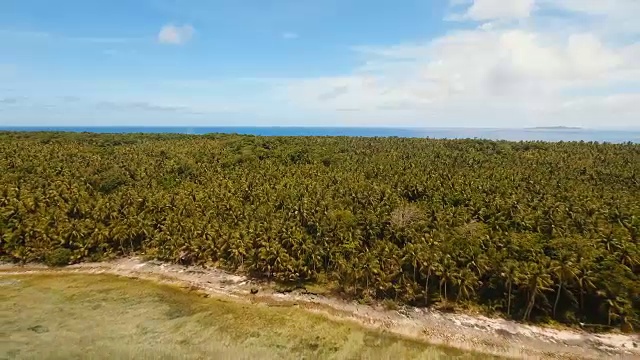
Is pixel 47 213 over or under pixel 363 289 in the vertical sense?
over

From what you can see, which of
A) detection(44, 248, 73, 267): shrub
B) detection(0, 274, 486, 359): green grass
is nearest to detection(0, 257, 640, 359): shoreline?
detection(44, 248, 73, 267): shrub

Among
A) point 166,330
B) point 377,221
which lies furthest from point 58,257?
point 377,221

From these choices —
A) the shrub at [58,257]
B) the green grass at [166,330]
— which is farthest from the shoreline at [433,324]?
the green grass at [166,330]

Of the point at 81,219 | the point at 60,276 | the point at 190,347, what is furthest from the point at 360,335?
the point at 81,219

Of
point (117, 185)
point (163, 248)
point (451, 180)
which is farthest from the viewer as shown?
point (117, 185)

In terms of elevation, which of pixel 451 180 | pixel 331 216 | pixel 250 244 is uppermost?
pixel 451 180

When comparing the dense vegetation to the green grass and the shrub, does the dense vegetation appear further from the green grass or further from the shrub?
the green grass

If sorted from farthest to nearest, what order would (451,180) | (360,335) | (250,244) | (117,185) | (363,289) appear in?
(117,185) < (451,180) < (250,244) < (363,289) < (360,335)

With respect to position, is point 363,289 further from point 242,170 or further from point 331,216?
point 242,170
